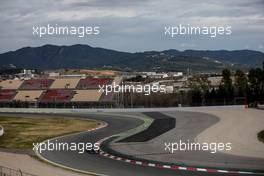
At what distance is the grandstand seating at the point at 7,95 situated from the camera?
376 ft

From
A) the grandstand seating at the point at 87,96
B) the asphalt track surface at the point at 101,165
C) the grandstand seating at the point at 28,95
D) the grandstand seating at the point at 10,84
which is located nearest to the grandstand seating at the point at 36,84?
the grandstand seating at the point at 10,84

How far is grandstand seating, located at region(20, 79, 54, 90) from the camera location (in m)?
121

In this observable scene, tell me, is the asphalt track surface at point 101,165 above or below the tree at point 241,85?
below

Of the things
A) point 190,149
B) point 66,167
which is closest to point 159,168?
point 66,167

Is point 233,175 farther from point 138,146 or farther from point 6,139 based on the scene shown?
point 6,139

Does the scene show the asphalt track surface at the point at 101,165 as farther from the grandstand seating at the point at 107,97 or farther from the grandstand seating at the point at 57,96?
the grandstand seating at the point at 57,96

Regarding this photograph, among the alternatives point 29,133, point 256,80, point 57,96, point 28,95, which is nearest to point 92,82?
point 57,96

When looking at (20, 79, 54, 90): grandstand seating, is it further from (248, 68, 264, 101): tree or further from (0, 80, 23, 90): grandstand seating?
(248, 68, 264, 101): tree

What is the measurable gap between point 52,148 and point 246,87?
69208 mm

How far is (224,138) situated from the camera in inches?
1491

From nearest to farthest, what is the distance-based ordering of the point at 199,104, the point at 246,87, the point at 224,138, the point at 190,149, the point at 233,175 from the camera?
the point at 233,175, the point at 190,149, the point at 224,138, the point at 199,104, the point at 246,87

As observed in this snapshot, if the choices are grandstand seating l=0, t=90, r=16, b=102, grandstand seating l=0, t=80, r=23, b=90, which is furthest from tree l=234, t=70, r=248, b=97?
grandstand seating l=0, t=80, r=23, b=90

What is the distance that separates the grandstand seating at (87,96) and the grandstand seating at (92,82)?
102 inches

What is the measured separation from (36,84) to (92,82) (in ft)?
53.3
